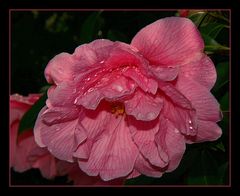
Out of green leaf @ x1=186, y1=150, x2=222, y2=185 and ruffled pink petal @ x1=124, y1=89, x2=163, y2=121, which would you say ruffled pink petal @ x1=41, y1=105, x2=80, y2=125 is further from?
green leaf @ x1=186, y1=150, x2=222, y2=185

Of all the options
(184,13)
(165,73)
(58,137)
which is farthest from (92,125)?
(184,13)

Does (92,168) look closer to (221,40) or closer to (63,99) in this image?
(63,99)

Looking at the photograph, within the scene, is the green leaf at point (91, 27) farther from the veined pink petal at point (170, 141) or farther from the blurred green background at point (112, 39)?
the veined pink petal at point (170, 141)

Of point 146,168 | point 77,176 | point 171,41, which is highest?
point 171,41

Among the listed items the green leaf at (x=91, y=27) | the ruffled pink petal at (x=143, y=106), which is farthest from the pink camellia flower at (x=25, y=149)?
the ruffled pink petal at (x=143, y=106)

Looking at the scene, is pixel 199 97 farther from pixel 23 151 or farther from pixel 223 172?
pixel 23 151
